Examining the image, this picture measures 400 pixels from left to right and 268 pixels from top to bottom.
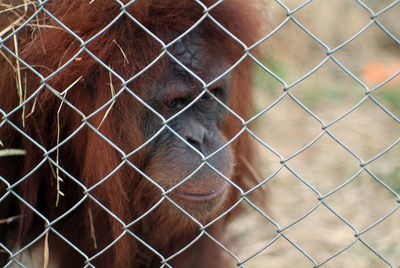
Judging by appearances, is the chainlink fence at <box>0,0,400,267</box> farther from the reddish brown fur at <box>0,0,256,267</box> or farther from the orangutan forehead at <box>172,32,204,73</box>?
the orangutan forehead at <box>172,32,204,73</box>

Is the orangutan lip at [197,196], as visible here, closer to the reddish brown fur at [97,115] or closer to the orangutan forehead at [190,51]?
the reddish brown fur at [97,115]

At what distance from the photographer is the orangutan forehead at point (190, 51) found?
104 inches

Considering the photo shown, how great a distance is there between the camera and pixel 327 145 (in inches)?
193

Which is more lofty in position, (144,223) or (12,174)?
(12,174)

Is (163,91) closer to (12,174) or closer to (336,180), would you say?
(12,174)

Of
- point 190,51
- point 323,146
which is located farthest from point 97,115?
point 323,146

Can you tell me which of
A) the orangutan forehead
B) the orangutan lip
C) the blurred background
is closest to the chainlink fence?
the blurred background

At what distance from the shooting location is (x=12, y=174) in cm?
265

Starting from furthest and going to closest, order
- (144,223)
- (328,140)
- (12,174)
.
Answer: (328,140), (144,223), (12,174)

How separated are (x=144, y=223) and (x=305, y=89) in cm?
315

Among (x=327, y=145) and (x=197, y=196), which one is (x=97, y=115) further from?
(x=327, y=145)

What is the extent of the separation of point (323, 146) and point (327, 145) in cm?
3

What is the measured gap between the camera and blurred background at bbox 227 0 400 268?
379cm

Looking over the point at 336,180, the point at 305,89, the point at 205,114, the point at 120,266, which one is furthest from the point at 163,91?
the point at 305,89
